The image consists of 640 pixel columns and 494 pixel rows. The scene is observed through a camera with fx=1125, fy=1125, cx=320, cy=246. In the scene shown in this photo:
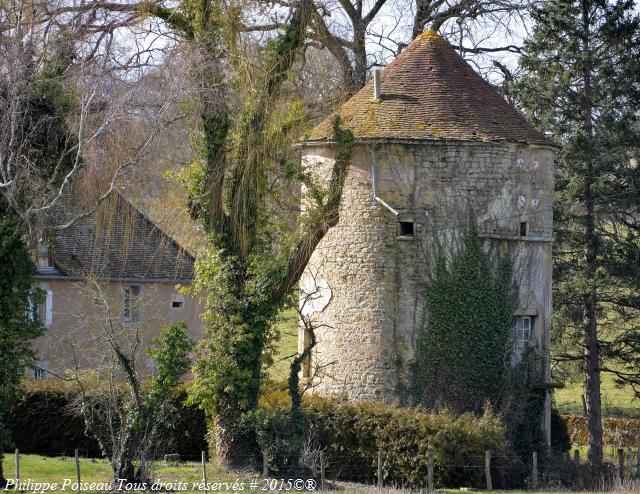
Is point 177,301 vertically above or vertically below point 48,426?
above

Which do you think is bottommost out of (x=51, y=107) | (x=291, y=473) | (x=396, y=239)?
(x=291, y=473)

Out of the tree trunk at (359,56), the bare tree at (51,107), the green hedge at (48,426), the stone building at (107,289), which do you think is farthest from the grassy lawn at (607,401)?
the bare tree at (51,107)

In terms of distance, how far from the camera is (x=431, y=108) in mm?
23375

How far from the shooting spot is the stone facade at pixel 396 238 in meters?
22.7

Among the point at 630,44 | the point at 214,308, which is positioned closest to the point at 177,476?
the point at 214,308

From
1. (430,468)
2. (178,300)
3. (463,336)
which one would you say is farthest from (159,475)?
(178,300)

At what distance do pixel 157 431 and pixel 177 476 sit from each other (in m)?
1.76

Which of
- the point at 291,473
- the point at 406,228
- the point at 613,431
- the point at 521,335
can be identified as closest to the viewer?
the point at 291,473

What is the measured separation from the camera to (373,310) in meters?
22.9

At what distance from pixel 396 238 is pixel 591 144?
6.90m

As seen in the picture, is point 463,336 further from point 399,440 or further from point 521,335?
point 399,440

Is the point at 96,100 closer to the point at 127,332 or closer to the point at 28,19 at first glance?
the point at 28,19

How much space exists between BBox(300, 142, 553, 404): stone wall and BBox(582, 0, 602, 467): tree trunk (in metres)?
4.63

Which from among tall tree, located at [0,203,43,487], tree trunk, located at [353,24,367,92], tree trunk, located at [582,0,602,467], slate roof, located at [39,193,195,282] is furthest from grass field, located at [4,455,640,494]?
tree trunk, located at [353,24,367,92]
